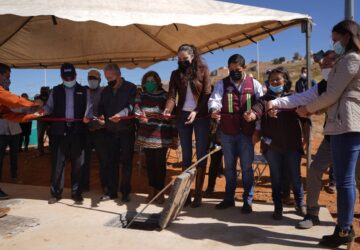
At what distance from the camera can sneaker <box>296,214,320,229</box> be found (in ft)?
13.6

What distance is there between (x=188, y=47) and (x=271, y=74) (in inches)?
43.0

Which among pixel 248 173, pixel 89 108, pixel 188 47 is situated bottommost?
pixel 248 173

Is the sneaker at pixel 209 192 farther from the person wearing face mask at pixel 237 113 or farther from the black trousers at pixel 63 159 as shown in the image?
the black trousers at pixel 63 159

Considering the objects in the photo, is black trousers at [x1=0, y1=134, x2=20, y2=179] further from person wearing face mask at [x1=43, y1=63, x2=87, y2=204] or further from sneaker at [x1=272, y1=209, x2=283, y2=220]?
sneaker at [x1=272, y1=209, x2=283, y2=220]

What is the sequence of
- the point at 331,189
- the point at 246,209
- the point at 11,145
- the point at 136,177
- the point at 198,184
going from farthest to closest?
the point at 136,177 → the point at 11,145 → the point at 331,189 → the point at 198,184 → the point at 246,209

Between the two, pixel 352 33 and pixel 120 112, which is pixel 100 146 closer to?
pixel 120 112

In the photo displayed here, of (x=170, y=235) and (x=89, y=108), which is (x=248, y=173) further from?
(x=89, y=108)

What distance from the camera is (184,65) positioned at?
4914mm

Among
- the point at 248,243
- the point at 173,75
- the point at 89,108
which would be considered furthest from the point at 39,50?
the point at 248,243

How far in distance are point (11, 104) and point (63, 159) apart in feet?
3.59

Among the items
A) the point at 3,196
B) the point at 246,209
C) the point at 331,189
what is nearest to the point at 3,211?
the point at 3,196

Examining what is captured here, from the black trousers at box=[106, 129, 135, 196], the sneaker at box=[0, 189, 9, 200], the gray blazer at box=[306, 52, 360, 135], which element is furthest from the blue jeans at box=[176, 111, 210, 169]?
the sneaker at box=[0, 189, 9, 200]

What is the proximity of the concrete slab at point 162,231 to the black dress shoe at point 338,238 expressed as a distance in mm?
110

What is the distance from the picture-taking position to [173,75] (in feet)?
16.6
